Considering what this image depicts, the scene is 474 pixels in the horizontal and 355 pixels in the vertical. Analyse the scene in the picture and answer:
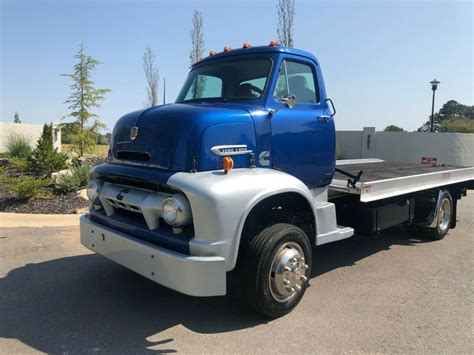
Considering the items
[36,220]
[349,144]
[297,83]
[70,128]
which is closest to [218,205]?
[297,83]

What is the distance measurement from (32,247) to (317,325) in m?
4.38

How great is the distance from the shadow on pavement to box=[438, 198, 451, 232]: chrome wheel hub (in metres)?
2.76

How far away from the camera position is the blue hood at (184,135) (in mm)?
3637

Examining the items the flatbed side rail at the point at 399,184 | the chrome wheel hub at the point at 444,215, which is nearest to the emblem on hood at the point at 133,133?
the flatbed side rail at the point at 399,184

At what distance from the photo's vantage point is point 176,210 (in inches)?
134

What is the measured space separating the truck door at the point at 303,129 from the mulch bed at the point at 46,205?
558cm

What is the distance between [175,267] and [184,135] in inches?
43.8

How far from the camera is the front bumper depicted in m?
3.24

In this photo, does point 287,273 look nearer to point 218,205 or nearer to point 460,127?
point 218,205

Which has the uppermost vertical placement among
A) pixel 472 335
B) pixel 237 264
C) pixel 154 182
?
pixel 154 182

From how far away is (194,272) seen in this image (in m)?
3.22

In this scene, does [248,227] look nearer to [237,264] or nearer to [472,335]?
[237,264]

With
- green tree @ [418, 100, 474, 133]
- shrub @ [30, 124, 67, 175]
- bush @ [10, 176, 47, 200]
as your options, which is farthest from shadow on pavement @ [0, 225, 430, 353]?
green tree @ [418, 100, 474, 133]

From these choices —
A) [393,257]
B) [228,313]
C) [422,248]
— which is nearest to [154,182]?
[228,313]
